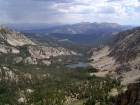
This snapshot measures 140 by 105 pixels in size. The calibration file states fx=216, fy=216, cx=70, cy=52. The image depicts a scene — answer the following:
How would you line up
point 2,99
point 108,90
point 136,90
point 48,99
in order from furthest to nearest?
point 2,99 < point 108,90 < point 48,99 < point 136,90

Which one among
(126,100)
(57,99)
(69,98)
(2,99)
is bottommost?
(2,99)

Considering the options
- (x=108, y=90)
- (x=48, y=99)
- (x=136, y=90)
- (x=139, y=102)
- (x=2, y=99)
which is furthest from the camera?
(x=2, y=99)

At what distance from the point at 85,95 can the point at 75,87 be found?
25.1 meters

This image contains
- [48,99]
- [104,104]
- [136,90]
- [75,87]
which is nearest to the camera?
[136,90]

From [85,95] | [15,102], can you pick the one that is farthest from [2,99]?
[85,95]

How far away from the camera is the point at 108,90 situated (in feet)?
456

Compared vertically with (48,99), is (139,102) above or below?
above

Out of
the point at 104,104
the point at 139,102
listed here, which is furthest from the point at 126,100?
the point at 104,104

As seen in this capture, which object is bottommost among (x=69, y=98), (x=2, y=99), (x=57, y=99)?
(x=2, y=99)

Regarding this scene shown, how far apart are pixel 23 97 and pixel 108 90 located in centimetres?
7974

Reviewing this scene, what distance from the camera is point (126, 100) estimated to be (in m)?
68.6

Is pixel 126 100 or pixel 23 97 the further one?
pixel 23 97

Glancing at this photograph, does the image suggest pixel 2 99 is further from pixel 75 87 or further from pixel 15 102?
pixel 75 87

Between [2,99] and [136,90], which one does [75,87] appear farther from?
[136,90]
